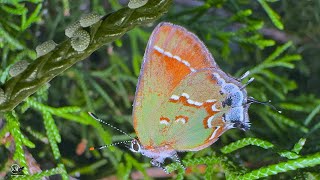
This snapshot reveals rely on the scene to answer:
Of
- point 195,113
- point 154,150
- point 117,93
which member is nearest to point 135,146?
point 154,150

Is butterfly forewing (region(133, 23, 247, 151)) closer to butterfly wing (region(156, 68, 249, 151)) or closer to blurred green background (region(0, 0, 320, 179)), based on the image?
butterfly wing (region(156, 68, 249, 151))

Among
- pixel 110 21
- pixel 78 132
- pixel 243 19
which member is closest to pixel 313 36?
pixel 243 19

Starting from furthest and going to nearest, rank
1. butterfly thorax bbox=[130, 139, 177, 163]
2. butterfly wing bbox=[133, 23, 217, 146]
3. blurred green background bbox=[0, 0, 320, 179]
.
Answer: blurred green background bbox=[0, 0, 320, 179], butterfly thorax bbox=[130, 139, 177, 163], butterfly wing bbox=[133, 23, 217, 146]

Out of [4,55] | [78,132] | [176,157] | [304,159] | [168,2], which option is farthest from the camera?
[78,132]

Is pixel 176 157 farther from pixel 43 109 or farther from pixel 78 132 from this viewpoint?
pixel 78 132

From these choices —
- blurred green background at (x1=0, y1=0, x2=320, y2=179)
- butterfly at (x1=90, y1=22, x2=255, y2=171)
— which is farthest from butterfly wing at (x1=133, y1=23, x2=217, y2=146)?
blurred green background at (x1=0, y1=0, x2=320, y2=179)

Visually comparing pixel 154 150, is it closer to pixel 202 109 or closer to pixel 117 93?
pixel 202 109

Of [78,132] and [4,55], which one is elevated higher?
[4,55]
